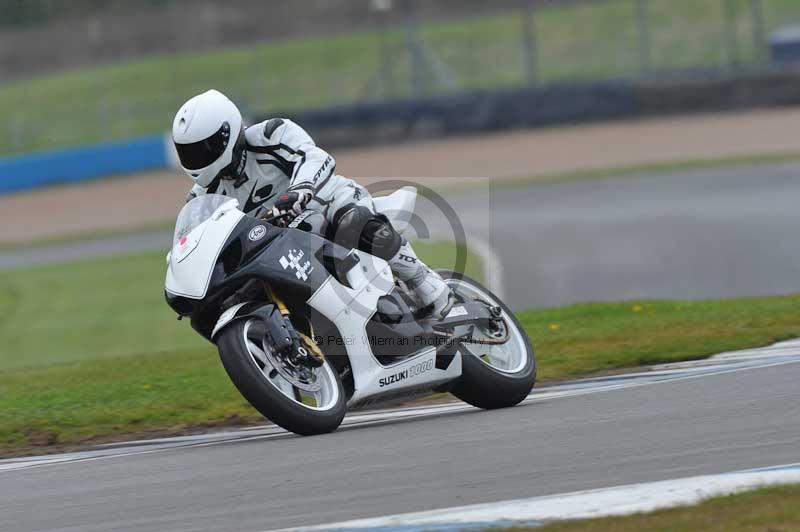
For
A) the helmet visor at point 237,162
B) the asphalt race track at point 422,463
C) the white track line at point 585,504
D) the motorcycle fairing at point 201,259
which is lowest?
the asphalt race track at point 422,463

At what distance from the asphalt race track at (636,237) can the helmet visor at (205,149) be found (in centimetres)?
610

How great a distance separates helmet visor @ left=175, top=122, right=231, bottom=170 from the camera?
21.8 ft

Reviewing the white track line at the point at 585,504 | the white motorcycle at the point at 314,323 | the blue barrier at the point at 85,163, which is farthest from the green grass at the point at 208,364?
the blue barrier at the point at 85,163

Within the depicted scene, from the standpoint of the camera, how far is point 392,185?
731 cm

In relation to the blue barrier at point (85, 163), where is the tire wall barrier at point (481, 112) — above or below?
above

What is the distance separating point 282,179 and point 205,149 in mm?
549

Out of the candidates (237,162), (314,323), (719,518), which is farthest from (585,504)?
(237,162)

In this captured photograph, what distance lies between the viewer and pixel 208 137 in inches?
261

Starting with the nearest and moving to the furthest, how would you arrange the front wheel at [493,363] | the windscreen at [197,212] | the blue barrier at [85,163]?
the windscreen at [197,212], the front wheel at [493,363], the blue barrier at [85,163]

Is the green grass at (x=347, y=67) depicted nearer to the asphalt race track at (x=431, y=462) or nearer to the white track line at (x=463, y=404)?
the white track line at (x=463, y=404)

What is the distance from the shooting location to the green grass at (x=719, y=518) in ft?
14.1

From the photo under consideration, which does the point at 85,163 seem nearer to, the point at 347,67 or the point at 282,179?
the point at 347,67

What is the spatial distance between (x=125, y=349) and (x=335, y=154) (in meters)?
15.8

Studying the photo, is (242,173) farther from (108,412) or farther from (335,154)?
(335,154)
